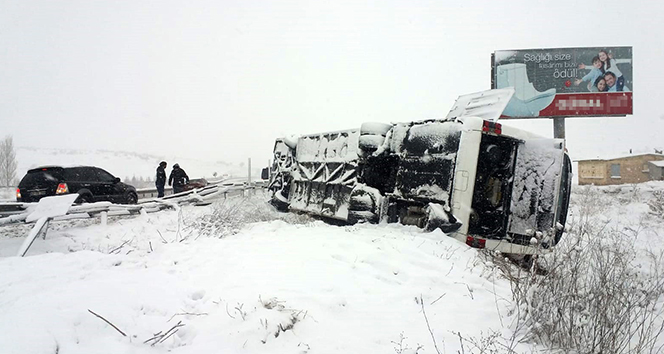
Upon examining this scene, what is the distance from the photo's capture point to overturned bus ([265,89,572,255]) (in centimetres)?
525

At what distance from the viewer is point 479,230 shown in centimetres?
629

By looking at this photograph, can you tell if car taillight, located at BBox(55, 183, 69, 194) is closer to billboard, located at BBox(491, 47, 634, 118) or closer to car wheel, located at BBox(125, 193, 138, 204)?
car wheel, located at BBox(125, 193, 138, 204)

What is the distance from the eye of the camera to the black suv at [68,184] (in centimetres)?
956

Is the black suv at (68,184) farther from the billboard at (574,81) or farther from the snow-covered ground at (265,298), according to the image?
the billboard at (574,81)

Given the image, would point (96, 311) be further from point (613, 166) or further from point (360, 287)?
point (613, 166)

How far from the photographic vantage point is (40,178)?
9594 millimetres

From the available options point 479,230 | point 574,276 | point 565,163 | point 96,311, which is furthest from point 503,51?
point 96,311

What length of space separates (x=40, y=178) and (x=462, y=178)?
10221 mm

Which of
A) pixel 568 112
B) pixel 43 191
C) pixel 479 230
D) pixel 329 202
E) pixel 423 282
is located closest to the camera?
pixel 423 282

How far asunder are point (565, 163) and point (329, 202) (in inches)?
169

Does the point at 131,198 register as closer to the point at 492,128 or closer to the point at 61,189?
the point at 61,189

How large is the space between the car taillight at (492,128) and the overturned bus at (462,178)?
1 cm

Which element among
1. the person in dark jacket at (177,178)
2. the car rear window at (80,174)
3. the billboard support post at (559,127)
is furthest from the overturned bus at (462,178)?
the billboard support post at (559,127)

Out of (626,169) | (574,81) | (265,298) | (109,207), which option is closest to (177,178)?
(109,207)
